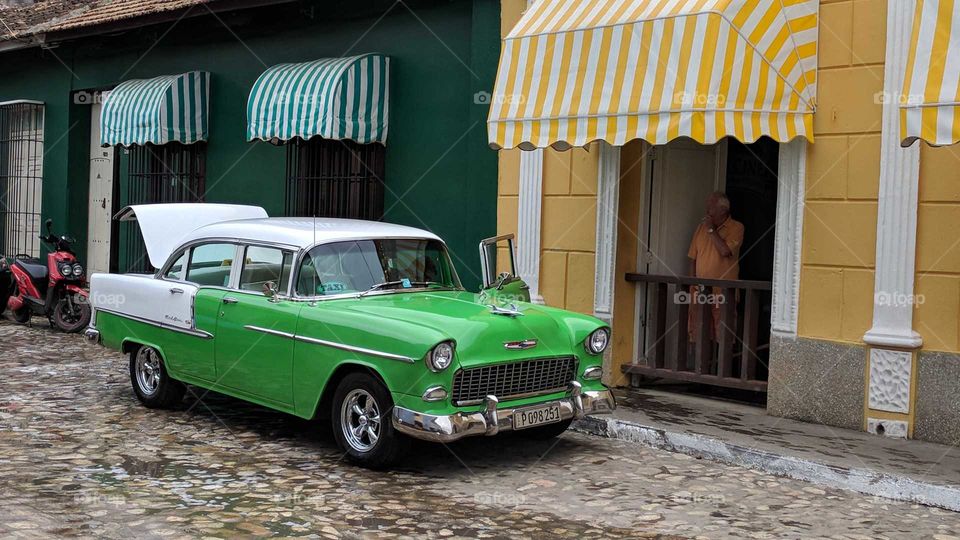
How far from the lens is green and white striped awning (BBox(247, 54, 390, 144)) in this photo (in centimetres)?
1136

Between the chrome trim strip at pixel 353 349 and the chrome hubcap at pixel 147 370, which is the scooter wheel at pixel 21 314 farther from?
the chrome trim strip at pixel 353 349

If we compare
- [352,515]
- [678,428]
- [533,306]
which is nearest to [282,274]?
[533,306]

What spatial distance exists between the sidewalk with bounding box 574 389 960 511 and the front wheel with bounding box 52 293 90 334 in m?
7.14

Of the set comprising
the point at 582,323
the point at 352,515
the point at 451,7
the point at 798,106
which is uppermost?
the point at 451,7

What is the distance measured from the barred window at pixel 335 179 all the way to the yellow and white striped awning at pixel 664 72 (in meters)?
3.40

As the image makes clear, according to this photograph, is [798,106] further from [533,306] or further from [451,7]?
[451,7]

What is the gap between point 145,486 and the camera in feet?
19.4

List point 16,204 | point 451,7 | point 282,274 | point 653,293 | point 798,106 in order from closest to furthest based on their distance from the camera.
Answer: point 282,274, point 798,106, point 653,293, point 451,7, point 16,204

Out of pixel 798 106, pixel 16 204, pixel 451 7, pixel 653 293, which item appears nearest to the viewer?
pixel 798 106

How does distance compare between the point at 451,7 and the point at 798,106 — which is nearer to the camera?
the point at 798,106

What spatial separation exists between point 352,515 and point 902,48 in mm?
5147

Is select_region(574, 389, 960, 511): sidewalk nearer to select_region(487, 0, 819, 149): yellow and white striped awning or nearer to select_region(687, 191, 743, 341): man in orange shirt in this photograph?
select_region(687, 191, 743, 341): man in orange shirt

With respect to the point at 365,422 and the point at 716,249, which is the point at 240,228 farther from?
the point at 716,249

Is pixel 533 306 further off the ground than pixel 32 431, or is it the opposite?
pixel 533 306
